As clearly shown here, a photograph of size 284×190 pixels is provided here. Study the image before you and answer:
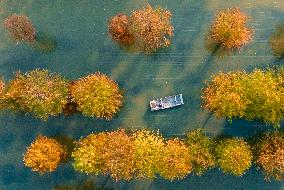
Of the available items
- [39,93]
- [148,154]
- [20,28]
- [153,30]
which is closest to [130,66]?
[153,30]

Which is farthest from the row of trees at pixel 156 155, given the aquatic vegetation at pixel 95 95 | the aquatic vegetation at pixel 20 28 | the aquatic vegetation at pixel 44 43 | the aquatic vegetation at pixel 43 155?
the aquatic vegetation at pixel 20 28

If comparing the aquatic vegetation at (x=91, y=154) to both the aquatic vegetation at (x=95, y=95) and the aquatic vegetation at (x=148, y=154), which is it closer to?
the aquatic vegetation at (x=95, y=95)

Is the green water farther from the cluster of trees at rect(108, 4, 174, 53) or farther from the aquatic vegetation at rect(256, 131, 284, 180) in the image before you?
the aquatic vegetation at rect(256, 131, 284, 180)

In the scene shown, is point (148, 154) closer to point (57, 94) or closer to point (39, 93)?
point (57, 94)

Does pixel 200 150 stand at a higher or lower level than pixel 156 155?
lower

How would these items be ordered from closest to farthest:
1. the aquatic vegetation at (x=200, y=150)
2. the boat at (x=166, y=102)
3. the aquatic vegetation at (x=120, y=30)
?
the aquatic vegetation at (x=200, y=150) < the aquatic vegetation at (x=120, y=30) < the boat at (x=166, y=102)
